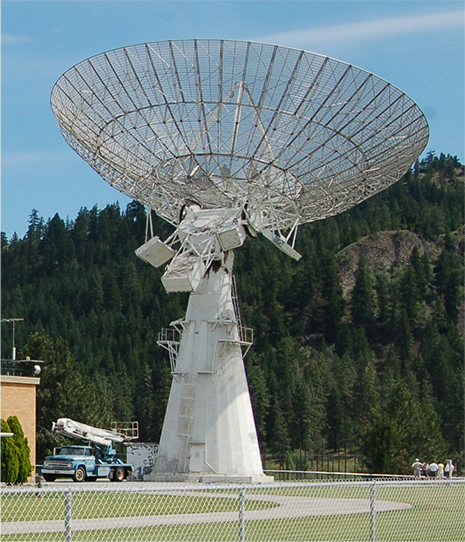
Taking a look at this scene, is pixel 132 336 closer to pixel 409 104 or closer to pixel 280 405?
pixel 280 405

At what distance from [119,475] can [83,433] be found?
5.13m

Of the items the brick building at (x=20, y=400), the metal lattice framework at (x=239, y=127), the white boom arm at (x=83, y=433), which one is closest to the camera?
the metal lattice framework at (x=239, y=127)

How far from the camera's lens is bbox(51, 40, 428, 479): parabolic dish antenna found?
33562 millimetres

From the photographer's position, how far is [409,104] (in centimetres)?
3500

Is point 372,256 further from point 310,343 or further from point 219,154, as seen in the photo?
point 219,154

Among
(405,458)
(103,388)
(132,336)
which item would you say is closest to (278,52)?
(405,458)

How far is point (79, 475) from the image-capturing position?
38719 millimetres

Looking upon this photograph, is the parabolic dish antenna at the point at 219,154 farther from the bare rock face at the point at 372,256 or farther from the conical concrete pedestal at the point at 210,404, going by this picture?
the bare rock face at the point at 372,256

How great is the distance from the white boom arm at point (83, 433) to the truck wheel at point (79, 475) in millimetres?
6661

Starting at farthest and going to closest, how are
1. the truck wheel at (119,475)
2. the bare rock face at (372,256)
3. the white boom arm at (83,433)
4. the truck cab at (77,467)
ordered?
the bare rock face at (372,256), the white boom arm at (83,433), the truck wheel at (119,475), the truck cab at (77,467)

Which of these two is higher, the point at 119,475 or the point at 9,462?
the point at 9,462

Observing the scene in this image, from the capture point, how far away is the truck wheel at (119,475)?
41375 mm

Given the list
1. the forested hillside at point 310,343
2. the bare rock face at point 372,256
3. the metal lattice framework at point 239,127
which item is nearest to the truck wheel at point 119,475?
the metal lattice framework at point 239,127

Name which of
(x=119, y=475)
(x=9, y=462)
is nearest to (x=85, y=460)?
(x=119, y=475)
